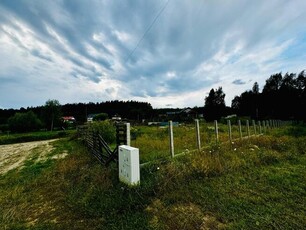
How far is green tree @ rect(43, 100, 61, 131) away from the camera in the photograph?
2314 inches

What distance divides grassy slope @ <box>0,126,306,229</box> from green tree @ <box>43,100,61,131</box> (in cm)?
5798

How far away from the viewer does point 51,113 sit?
194 ft

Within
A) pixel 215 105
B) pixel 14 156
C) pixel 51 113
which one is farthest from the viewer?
pixel 51 113

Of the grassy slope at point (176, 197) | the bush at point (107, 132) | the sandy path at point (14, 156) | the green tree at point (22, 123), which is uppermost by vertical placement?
the green tree at point (22, 123)

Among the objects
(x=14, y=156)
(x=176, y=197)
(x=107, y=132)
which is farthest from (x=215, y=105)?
(x=176, y=197)

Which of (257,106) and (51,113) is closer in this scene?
(257,106)

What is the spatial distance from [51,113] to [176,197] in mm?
63029

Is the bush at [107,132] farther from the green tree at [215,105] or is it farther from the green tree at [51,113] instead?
the green tree at [51,113]

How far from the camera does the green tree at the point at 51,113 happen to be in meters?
58.8

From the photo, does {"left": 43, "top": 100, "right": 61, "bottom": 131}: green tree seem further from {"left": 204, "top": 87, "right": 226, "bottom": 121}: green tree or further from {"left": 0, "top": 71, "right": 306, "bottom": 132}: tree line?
{"left": 204, "top": 87, "right": 226, "bottom": 121}: green tree

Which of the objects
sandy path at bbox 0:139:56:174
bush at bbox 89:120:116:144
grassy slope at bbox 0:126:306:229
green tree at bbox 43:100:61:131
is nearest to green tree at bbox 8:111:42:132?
green tree at bbox 43:100:61:131

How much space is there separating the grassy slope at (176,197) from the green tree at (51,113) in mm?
57976

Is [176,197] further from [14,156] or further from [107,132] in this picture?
[14,156]

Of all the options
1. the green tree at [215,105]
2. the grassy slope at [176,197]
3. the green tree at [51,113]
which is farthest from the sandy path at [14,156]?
the green tree at [51,113]
